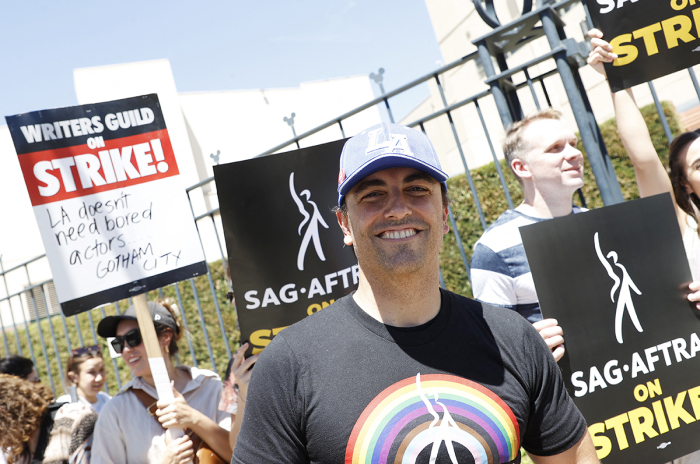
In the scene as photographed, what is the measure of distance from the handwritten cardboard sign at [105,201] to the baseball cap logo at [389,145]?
5.24ft

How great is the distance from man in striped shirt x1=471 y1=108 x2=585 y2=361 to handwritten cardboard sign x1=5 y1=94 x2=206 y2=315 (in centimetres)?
145

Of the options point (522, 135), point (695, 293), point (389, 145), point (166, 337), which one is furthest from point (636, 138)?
point (166, 337)

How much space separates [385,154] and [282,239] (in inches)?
51.1

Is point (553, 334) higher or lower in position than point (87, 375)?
lower

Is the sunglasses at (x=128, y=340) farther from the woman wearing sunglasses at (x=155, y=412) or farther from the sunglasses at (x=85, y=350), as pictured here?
the sunglasses at (x=85, y=350)

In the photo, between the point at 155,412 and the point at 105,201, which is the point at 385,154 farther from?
the point at 155,412

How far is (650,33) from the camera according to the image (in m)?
2.60

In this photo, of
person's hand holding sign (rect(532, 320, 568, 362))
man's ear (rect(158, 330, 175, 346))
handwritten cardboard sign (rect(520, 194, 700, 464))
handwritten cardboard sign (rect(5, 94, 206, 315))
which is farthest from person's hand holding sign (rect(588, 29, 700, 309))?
man's ear (rect(158, 330, 175, 346))

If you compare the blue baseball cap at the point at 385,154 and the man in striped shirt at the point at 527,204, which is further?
the man in striped shirt at the point at 527,204

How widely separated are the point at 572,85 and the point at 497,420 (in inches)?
80.5

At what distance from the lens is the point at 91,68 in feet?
63.0

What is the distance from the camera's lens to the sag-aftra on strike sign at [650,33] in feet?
8.52

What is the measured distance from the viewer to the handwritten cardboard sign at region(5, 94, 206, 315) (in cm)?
272

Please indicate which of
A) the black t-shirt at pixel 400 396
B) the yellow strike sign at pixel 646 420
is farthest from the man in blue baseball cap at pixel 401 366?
the yellow strike sign at pixel 646 420
